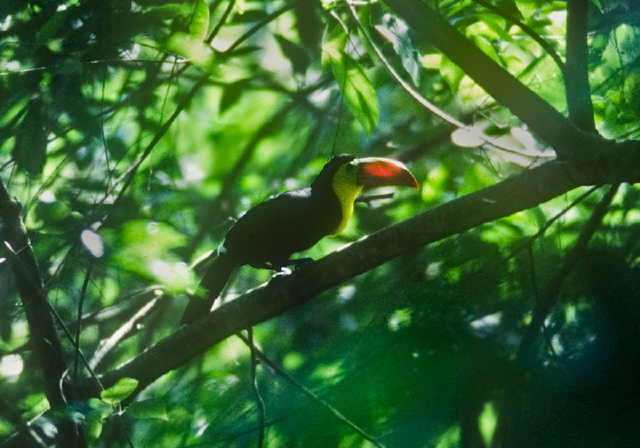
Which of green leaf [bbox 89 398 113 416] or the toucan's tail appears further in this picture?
the toucan's tail

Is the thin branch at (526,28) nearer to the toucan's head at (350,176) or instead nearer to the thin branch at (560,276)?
the thin branch at (560,276)

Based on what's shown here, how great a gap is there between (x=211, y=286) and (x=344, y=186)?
0.37m

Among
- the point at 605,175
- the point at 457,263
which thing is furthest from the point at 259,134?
the point at 605,175

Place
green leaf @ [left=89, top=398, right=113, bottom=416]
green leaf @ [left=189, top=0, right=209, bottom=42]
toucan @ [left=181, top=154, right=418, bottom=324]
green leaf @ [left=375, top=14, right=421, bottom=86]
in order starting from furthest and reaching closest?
toucan @ [left=181, top=154, right=418, bottom=324], green leaf @ [left=375, top=14, right=421, bottom=86], green leaf @ [left=189, top=0, right=209, bottom=42], green leaf @ [left=89, top=398, right=113, bottom=416]

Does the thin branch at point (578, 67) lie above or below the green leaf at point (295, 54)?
Result: below

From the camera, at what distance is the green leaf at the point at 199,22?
1.16m

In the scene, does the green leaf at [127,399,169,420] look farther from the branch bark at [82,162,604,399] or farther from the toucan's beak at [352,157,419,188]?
the toucan's beak at [352,157,419,188]

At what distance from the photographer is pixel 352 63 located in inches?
51.5

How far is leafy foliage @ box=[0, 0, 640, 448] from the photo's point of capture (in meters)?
1.23

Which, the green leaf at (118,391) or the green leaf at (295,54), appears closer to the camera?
the green leaf at (118,391)

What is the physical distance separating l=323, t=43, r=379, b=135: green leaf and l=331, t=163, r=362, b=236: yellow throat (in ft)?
0.62

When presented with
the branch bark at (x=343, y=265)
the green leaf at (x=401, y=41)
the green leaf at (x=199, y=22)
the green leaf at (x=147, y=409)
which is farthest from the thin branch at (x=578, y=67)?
the green leaf at (x=147, y=409)

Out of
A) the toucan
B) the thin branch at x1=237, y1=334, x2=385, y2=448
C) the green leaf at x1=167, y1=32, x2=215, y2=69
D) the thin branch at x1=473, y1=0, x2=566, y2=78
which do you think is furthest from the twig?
the thin branch at x1=473, y1=0, x2=566, y2=78

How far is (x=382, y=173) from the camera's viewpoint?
4.92 ft
